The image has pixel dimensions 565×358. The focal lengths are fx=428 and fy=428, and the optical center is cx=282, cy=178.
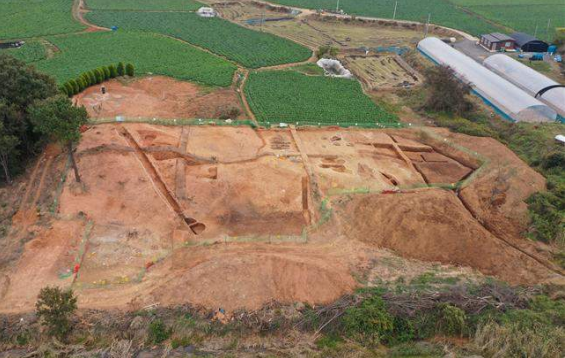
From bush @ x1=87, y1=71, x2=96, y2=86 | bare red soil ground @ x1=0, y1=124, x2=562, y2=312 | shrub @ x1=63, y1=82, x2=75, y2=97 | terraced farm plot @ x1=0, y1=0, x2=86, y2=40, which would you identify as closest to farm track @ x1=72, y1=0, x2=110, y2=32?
terraced farm plot @ x1=0, y1=0, x2=86, y2=40

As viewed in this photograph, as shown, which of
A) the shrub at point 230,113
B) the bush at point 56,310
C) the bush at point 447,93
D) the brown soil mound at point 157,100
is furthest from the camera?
the bush at point 447,93

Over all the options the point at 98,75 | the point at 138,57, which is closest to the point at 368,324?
the point at 98,75

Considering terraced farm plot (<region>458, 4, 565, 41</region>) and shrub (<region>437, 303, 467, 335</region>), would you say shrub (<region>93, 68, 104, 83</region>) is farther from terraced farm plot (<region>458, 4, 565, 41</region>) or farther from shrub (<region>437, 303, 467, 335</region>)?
terraced farm plot (<region>458, 4, 565, 41</region>)

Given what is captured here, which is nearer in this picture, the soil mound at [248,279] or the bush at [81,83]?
the soil mound at [248,279]

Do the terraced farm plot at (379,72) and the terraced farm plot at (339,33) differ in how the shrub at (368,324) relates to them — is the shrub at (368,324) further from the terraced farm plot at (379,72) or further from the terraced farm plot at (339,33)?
the terraced farm plot at (339,33)

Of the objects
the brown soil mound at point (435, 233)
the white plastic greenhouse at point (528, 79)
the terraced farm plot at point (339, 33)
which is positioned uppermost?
the terraced farm plot at point (339, 33)

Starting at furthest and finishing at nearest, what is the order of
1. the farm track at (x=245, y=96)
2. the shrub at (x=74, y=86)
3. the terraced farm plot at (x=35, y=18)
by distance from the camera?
the terraced farm plot at (x=35, y=18), the farm track at (x=245, y=96), the shrub at (x=74, y=86)

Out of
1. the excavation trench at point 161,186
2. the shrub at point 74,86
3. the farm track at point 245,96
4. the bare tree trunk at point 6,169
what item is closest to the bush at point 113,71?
the shrub at point 74,86
